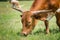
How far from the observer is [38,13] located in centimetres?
758

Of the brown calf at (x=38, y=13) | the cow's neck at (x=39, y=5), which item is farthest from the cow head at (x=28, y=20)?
the cow's neck at (x=39, y=5)

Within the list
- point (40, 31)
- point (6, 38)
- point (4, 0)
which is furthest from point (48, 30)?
point (4, 0)

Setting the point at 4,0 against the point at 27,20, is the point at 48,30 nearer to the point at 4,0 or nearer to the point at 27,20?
the point at 27,20

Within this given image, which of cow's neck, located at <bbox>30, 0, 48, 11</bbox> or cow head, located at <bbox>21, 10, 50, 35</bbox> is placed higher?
cow's neck, located at <bbox>30, 0, 48, 11</bbox>

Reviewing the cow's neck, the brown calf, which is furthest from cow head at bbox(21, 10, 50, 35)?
the cow's neck

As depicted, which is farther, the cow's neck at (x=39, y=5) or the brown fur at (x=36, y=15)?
the cow's neck at (x=39, y=5)

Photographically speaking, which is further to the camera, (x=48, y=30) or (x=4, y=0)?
(x=4, y=0)

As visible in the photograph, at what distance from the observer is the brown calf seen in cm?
736

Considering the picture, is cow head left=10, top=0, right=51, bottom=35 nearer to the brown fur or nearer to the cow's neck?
the brown fur

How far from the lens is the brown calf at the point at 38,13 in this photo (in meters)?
7.36

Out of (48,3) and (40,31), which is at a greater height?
(48,3)

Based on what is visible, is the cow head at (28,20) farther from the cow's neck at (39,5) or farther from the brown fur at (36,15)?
the cow's neck at (39,5)

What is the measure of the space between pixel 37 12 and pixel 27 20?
1.49 feet

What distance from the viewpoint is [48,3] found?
8.20m
